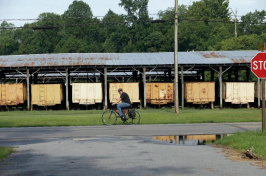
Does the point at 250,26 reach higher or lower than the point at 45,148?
higher

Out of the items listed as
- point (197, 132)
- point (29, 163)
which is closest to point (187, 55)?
point (197, 132)

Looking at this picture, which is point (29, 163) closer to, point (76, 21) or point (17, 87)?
point (17, 87)

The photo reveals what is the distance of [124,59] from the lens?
47000 millimetres

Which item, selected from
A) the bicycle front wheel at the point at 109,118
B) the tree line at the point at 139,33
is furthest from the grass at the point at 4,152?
the tree line at the point at 139,33

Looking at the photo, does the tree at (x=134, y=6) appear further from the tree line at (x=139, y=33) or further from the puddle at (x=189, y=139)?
the puddle at (x=189, y=139)

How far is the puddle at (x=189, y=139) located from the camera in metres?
16.2

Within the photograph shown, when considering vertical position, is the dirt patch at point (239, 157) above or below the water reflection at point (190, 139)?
above

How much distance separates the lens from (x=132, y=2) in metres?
128

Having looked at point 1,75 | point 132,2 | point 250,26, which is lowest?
point 1,75

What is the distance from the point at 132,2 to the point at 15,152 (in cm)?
11685

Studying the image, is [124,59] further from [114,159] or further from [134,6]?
[134,6]

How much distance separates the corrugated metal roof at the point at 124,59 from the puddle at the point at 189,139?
2617cm

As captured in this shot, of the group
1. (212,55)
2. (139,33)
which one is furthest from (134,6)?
(212,55)

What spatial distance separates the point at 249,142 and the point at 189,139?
3.25m
